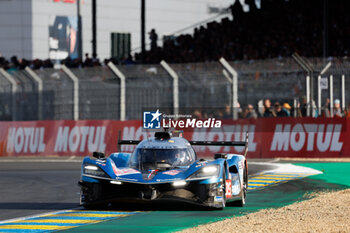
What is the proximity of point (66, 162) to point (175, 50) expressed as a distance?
10.7m

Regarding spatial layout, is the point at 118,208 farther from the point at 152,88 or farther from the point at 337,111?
the point at 152,88

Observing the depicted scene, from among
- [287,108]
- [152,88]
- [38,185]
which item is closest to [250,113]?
[287,108]

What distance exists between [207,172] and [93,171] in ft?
5.33

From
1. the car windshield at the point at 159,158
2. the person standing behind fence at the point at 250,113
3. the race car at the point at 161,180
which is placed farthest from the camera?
the person standing behind fence at the point at 250,113

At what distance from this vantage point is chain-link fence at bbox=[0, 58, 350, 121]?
26.3 metres

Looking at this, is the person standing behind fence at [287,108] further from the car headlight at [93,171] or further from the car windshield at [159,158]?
the car headlight at [93,171]

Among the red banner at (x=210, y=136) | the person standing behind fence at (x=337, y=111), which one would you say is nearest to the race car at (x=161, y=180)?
the red banner at (x=210, y=136)

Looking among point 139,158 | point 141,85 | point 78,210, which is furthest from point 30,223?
point 141,85

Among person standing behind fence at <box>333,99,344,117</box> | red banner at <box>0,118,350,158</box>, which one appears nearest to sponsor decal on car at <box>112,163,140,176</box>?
red banner at <box>0,118,350,158</box>

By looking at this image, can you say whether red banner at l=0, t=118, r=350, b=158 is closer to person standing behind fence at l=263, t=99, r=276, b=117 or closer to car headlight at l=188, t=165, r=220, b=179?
person standing behind fence at l=263, t=99, r=276, b=117

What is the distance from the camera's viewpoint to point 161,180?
40.9 ft

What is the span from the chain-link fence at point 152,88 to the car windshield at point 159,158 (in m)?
12.9

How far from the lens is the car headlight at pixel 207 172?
12.6 meters

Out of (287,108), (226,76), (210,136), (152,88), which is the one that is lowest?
(210,136)
